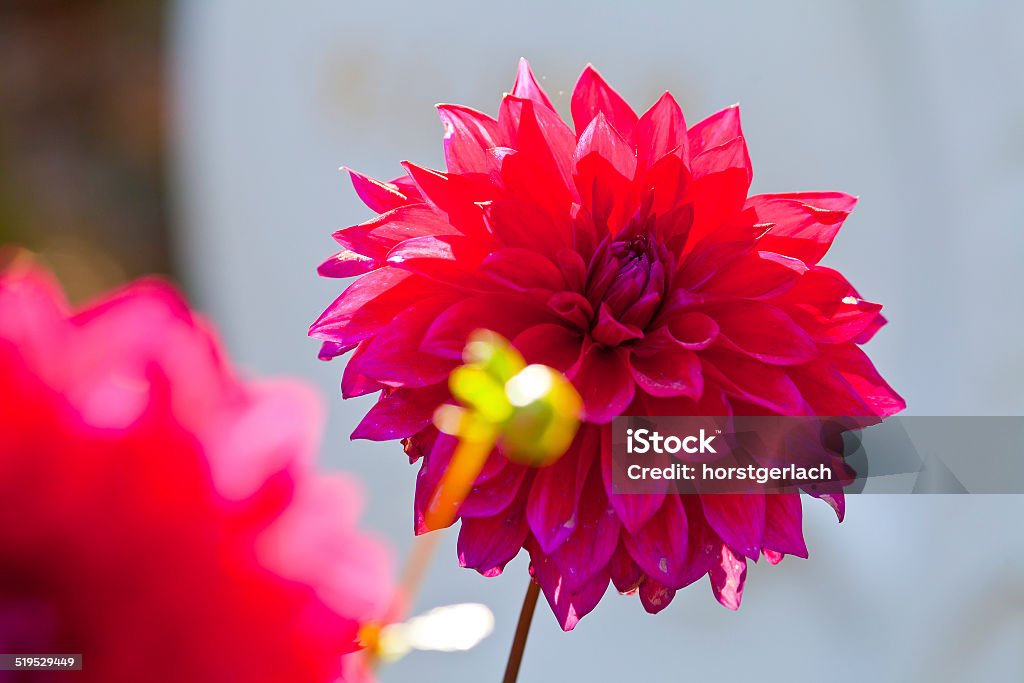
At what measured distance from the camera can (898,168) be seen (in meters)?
0.67

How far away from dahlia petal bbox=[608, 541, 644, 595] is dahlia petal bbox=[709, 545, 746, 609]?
0.08 feet

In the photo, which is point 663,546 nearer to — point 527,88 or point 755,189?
point 527,88

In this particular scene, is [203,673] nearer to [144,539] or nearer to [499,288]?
[144,539]

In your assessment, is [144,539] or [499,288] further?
[499,288]

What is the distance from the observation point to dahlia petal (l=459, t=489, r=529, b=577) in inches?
9.2

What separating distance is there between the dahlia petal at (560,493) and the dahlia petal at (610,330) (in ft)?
0.09

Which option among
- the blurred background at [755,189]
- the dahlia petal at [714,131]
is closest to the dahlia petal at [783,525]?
the dahlia petal at [714,131]

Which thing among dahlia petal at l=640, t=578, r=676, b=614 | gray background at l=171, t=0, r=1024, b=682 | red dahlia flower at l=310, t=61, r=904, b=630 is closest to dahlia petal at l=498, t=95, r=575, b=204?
red dahlia flower at l=310, t=61, r=904, b=630

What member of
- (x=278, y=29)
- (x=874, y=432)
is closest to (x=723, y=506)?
(x=874, y=432)

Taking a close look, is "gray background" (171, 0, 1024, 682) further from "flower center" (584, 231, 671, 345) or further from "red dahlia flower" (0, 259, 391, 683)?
"red dahlia flower" (0, 259, 391, 683)

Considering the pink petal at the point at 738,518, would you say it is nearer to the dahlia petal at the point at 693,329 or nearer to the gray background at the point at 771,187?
the dahlia petal at the point at 693,329

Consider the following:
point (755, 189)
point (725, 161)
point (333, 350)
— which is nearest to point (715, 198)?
point (725, 161)

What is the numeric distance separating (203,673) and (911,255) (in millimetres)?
640

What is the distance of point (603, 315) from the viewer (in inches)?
10.0
